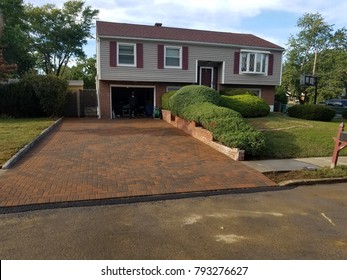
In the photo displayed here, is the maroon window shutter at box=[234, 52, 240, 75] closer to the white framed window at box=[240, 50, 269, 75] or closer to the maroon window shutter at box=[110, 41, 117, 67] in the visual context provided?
the white framed window at box=[240, 50, 269, 75]

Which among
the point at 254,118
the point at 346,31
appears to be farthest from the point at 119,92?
the point at 346,31

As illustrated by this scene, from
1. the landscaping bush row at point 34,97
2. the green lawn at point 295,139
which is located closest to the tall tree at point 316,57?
the green lawn at point 295,139

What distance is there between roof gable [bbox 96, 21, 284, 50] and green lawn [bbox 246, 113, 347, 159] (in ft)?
28.5

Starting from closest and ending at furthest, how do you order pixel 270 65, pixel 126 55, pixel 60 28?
pixel 126 55, pixel 270 65, pixel 60 28

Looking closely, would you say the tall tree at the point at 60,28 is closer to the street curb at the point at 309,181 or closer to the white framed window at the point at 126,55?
the white framed window at the point at 126,55

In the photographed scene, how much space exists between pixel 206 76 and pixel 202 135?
1106 cm

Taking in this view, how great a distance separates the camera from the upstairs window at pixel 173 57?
62.4ft

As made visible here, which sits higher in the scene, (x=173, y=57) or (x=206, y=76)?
(x=173, y=57)

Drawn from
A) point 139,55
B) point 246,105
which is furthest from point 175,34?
point 246,105

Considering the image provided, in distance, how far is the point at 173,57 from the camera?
63.0 feet

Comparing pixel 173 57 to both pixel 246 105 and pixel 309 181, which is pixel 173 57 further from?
pixel 309 181

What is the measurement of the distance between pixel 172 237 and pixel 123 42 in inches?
636

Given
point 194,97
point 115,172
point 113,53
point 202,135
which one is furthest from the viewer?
point 113,53

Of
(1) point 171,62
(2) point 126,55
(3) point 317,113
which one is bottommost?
(3) point 317,113
